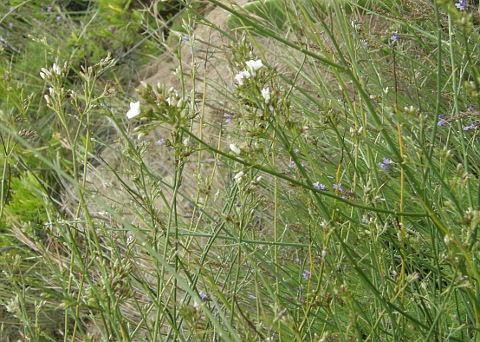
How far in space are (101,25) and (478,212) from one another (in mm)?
4403

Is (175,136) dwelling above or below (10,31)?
above

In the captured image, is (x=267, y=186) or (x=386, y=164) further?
(x=267, y=186)

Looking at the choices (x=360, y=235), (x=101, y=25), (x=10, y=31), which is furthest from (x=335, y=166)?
(x=10, y=31)

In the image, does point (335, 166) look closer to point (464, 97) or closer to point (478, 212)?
point (464, 97)

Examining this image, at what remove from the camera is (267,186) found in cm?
249

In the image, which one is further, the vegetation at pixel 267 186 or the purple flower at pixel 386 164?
the purple flower at pixel 386 164

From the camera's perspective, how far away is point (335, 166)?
2314 mm

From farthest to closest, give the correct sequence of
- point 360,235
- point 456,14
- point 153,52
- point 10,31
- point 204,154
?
point 10,31 → point 153,52 → point 204,154 → point 360,235 → point 456,14

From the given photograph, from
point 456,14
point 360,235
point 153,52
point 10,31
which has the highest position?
point 456,14

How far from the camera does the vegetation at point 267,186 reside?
121cm

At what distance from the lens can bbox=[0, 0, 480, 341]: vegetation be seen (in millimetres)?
1205

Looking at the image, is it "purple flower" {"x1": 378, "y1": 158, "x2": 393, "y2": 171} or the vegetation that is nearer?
the vegetation

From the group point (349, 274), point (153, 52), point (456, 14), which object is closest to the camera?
point (456, 14)

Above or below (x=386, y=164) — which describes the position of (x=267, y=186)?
below
